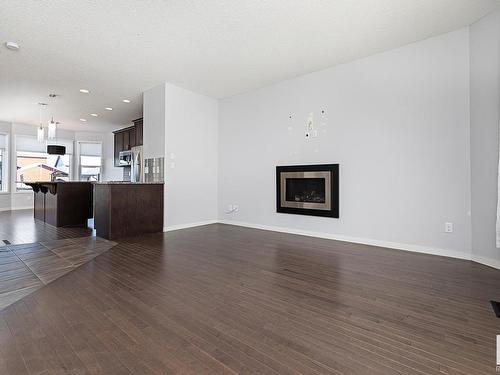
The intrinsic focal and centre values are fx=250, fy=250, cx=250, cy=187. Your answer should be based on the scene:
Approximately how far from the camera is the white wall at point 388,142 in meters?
3.12

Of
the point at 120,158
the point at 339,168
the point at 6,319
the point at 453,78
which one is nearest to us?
the point at 6,319

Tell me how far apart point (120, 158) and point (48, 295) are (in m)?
6.77

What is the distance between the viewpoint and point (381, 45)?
11.3 ft

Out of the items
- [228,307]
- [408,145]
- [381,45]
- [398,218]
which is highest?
[381,45]

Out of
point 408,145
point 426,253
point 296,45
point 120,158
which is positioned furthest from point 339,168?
point 120,158

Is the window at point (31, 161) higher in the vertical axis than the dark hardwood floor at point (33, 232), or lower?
higher

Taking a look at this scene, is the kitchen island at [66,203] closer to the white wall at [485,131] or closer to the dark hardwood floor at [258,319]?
the dark hardwood floor at [258,319]

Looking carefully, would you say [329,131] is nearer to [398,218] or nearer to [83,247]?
[398,218]

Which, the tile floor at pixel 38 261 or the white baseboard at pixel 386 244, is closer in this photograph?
the tile floor at pixel 38 261

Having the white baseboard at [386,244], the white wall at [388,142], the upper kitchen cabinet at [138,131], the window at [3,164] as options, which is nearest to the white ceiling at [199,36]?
the white wall at [388,142]

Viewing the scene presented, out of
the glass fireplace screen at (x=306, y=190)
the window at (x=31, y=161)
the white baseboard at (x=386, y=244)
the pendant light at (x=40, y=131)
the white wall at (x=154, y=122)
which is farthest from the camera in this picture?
the window at (x=31, y=161)

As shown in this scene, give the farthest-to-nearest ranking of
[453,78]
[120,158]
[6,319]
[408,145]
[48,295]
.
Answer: [120,158] < [408,145] < [453,78] < [48,295] < [6,319]

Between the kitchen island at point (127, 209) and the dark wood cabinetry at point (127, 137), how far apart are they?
126 inches

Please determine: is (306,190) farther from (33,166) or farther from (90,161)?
(33,166)
